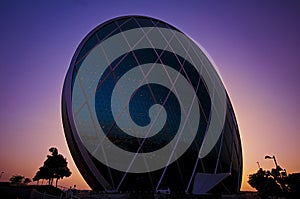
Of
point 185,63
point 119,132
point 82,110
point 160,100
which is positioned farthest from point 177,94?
point 82,110

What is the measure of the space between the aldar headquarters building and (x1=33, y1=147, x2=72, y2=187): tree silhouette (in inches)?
665

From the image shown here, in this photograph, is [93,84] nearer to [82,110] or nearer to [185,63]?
[82,110]

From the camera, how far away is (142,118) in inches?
817

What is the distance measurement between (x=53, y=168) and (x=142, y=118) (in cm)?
2110

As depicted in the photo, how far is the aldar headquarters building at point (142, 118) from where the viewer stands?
1969cm

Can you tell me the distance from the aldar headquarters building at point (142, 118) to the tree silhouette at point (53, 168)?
665 inches

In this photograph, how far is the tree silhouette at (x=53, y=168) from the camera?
114 feet

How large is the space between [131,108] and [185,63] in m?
9.84

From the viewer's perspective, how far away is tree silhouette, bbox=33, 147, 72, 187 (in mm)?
34656

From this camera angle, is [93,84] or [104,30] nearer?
[93,84]

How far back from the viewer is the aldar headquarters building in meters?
19.7

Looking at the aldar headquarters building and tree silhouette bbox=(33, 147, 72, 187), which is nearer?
the aldar headquarters building

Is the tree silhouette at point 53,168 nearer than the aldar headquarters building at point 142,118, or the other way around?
the aldar headquarters building at point 142,118

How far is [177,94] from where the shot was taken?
23969 millimetres
